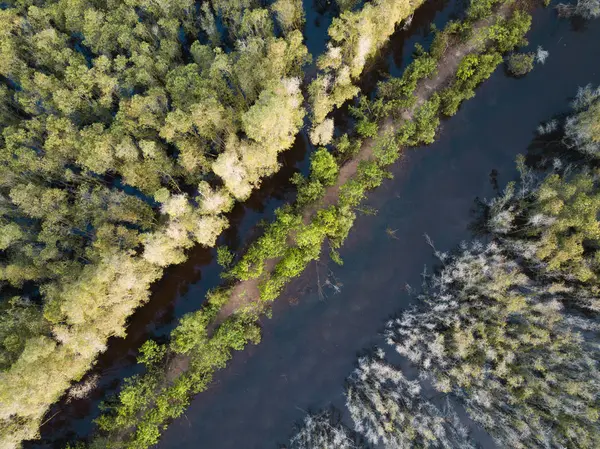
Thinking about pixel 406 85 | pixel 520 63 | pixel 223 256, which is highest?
pixel 406 85

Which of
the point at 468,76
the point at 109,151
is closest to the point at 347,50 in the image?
the point at 468,76

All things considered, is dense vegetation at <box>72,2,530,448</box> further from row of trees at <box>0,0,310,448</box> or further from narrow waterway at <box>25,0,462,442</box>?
row of trees at <box>0,0,310,448</box>

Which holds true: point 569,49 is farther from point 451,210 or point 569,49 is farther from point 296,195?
point 296,195

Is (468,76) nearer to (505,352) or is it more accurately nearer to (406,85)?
(406,85)

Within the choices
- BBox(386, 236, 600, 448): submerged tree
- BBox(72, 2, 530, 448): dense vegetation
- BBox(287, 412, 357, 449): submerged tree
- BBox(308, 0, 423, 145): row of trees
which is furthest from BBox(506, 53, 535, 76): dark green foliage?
BBox(287, 412, 357, 449): submerged tree

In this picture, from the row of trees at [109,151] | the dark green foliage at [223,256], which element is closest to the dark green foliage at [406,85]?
the row of trees at [109,151]
